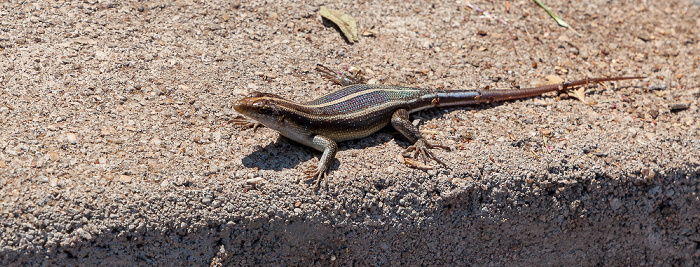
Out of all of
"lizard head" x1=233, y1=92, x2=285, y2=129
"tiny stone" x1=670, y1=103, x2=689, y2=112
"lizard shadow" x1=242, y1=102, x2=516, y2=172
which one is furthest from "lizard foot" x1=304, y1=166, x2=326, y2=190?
"tiny stone" x1=670, y1=103, x2=689, y2=112

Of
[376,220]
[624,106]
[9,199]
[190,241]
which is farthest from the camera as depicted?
[624,106]

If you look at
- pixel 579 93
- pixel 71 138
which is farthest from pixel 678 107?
pixel 71 138

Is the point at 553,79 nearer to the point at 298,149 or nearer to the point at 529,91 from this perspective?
the point at 529,91

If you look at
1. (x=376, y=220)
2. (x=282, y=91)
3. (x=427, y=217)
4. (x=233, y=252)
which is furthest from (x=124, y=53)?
(x=427, y=217)

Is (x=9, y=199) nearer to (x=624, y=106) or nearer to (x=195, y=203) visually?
(x=195, y=203)

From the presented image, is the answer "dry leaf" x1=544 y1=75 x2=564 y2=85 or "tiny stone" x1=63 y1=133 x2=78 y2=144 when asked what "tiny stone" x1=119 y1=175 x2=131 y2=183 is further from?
"dry leaf" x1=544 y1=75 x2=564 y2=85

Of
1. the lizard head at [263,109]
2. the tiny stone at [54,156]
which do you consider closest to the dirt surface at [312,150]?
the tiny stone at [54,156]

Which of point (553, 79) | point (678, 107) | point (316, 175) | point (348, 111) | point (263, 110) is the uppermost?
point (263, 110)
